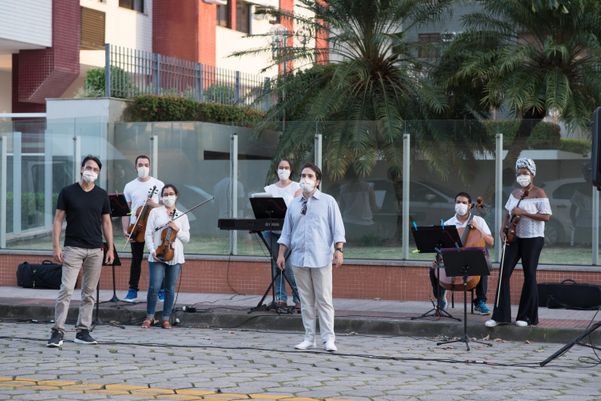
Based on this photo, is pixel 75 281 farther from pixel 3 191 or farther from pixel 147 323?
pixel 3 191

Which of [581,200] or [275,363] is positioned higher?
[581,200]

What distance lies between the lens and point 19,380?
32.6 feet

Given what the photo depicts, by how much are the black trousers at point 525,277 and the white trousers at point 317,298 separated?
2414mm

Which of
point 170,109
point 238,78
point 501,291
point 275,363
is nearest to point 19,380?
point 275,363

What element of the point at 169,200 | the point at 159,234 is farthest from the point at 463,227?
the point at 159,234

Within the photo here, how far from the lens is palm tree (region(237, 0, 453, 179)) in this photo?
72.0 feet

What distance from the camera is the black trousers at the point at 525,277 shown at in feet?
44.6

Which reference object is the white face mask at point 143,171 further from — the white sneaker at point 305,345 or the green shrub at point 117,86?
the green shrub at point 117,86

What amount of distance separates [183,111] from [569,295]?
12.9 m

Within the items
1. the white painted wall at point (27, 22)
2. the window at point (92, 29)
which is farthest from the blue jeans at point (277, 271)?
the window at point (92, 29)

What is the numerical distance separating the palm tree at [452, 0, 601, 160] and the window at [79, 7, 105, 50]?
1465 centimetres

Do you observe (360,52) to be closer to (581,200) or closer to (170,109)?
(170,109)

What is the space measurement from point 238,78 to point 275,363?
18904 mm

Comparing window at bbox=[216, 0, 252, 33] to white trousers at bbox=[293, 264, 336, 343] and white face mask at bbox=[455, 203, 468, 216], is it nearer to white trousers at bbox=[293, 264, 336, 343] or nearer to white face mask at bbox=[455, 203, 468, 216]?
white face mask at bbox=[455, 203, 468, 216]
